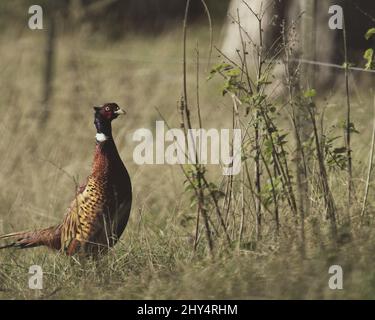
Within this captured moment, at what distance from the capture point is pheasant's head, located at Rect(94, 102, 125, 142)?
505 centimetres

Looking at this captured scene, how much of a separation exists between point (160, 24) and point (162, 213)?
7.19m

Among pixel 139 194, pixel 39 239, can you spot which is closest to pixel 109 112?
pixel 39 239

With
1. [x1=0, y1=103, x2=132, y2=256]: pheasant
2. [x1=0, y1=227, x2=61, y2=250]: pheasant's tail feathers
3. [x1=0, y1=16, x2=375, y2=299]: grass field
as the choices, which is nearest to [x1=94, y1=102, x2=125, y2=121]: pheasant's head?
[x1=0, y1=103, x2=132, y2=256]: pheasant

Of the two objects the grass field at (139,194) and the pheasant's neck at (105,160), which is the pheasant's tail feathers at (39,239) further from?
the pheasant's neck at (105,160)

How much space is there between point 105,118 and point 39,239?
748 millimetres

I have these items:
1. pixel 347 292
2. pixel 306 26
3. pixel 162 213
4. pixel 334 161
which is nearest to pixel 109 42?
pixel 162 213

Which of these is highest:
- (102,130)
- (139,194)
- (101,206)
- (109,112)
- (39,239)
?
(109,112)

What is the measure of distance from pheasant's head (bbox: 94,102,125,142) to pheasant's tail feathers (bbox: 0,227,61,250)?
1.92 ft

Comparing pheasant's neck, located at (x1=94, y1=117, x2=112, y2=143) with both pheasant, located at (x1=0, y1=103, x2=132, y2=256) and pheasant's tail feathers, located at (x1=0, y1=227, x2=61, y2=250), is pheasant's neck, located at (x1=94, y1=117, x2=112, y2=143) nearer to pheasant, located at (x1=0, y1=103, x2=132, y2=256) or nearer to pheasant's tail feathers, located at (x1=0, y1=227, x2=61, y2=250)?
pheasant, located at (x1=0, y1=103, x2=132, y2=256)

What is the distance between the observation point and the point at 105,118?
16.8 feet

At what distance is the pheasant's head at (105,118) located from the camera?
505 centimetres

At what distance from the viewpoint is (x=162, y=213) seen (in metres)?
6.35

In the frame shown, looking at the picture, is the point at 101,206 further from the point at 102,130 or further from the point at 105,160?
the point at 102,130
